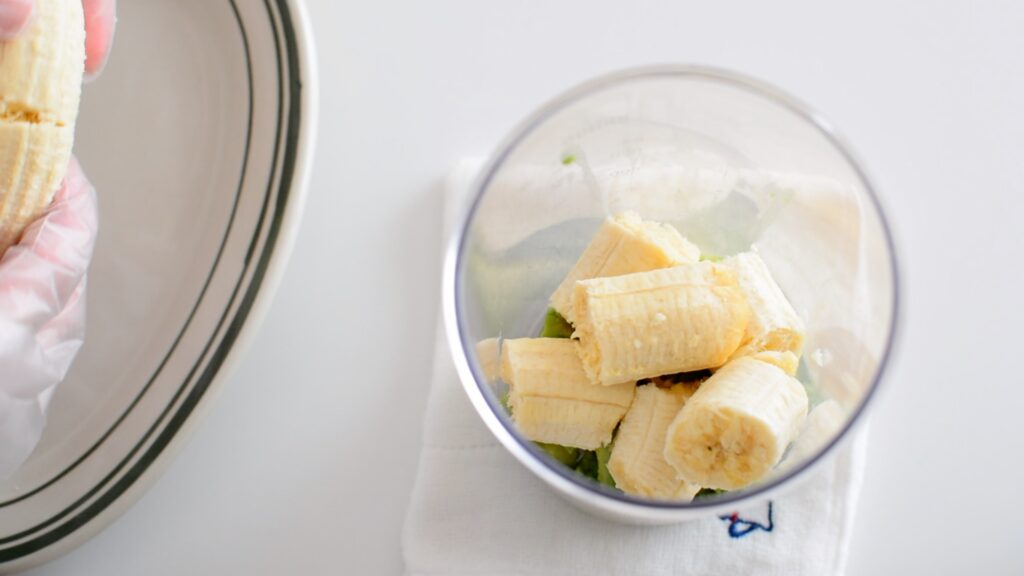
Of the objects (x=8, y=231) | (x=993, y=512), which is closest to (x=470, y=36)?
(x=8, y=231)

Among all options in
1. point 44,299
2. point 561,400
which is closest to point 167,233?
point 44,299

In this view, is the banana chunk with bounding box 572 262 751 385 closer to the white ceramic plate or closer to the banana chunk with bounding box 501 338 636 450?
the banana chunk with bounding box 501 338 636 450

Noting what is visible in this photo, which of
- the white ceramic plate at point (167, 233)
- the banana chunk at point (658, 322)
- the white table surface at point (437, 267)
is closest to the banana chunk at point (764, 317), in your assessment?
the banana chunk at point (658, 322)

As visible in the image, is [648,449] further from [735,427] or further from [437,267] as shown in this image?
[437,267]

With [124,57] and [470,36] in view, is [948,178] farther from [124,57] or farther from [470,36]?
[124,57]

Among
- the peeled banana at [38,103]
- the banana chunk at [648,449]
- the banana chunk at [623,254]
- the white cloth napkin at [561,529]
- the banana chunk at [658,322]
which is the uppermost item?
the peeled banana at [38,103]

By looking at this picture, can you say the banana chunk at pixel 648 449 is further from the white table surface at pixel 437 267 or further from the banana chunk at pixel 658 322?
the white table surface at pixel 437 267

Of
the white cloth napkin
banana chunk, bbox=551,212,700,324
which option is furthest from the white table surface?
banana chunk, bbox=551,212,700,324

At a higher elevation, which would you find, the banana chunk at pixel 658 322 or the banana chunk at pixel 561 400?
the banana chunk at pixel 658 322
